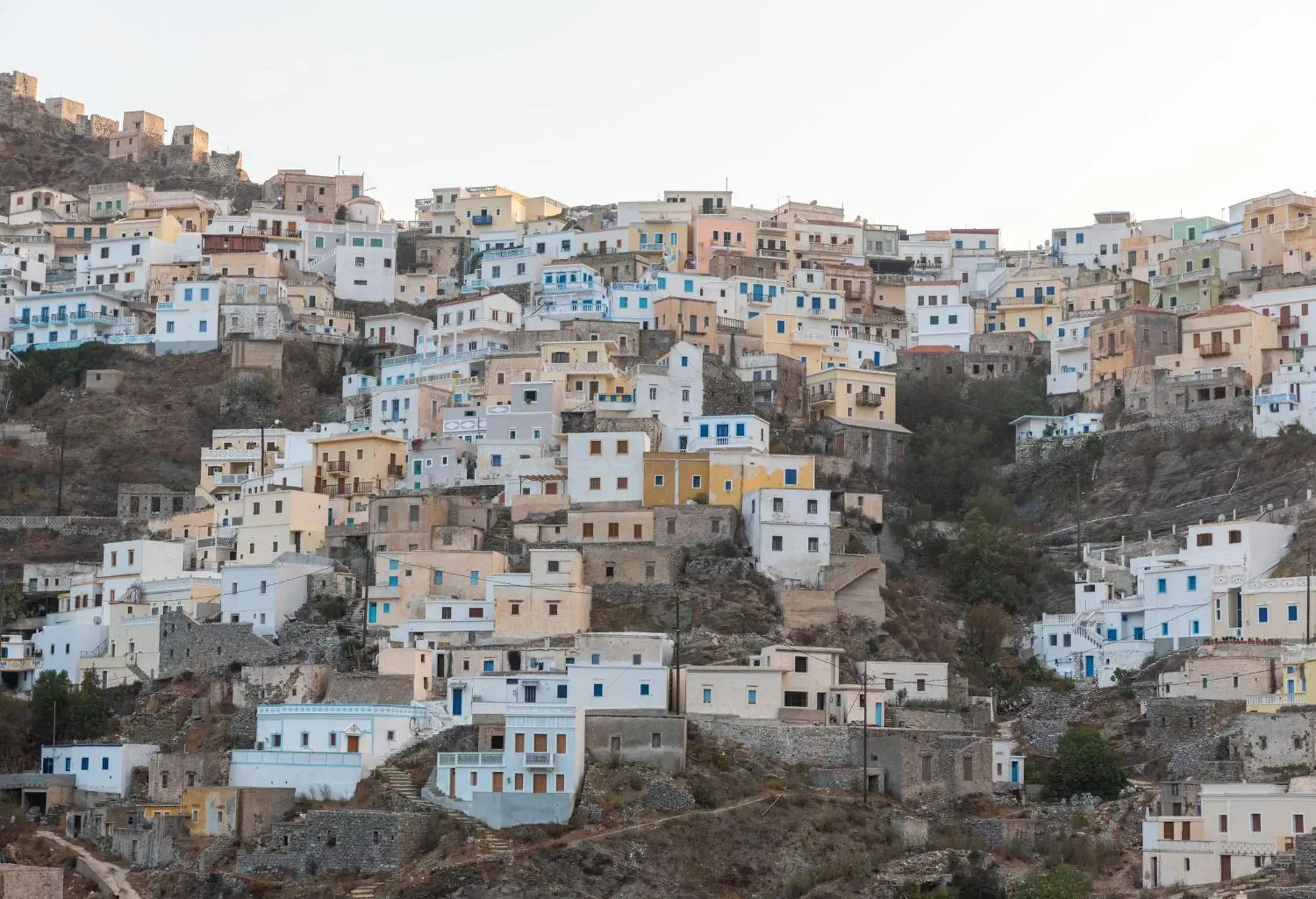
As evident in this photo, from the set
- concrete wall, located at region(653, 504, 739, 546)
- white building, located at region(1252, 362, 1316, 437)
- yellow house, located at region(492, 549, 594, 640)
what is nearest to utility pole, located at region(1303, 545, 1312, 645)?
white building, located at region(1252, 362, 1316, 437)

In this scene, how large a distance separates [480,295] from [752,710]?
32816 mm

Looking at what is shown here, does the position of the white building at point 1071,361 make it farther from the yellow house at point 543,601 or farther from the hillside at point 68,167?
the hillside at point 68,167

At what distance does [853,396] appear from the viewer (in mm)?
86750

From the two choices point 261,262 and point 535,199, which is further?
point 535,199

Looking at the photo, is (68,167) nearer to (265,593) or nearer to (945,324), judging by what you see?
(945,324)

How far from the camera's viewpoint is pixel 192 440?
291 feet

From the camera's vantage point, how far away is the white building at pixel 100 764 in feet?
213

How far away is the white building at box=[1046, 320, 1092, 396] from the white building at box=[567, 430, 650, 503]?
67.6ft

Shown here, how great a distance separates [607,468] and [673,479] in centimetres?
209

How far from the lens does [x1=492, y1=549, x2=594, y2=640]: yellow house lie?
68.1 metres

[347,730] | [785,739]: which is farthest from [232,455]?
[785,739]

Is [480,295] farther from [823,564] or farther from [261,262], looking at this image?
[823,564]

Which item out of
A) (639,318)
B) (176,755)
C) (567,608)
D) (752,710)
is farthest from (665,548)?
(639,318)

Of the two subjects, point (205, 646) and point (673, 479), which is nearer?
point (205, 646)
